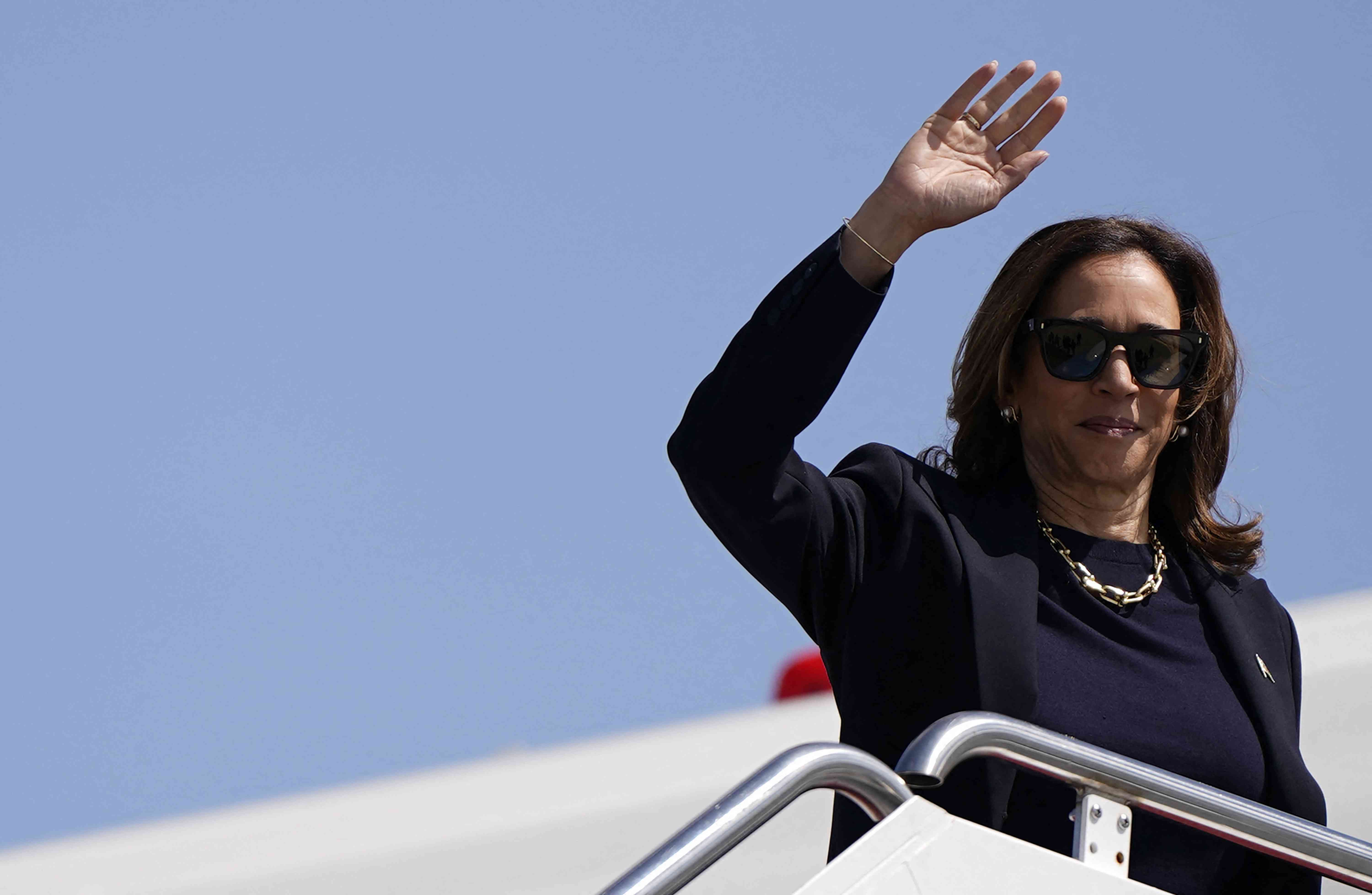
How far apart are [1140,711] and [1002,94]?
91 centimetres

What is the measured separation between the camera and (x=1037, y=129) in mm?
2371

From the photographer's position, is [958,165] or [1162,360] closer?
[958,165]

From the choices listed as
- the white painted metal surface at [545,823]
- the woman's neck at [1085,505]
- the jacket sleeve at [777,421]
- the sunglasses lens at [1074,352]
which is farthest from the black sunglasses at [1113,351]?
the white painted metal surface at [545,823]

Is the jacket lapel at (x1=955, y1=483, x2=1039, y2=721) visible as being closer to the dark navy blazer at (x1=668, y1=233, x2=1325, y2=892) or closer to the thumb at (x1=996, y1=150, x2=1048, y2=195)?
the dark navy blazer at (x1=668, y1=233, x2=1325, y2=892)

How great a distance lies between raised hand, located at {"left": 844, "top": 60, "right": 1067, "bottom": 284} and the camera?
2.12 m

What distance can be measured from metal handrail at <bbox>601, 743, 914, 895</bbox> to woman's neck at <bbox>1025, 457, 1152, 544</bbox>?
2.48ft

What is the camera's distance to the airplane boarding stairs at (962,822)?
163 cm

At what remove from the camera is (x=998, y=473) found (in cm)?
248

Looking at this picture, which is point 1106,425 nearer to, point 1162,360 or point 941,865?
point 1162,360

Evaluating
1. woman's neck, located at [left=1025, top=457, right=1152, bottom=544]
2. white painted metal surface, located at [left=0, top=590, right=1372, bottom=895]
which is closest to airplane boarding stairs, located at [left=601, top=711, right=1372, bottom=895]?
woman's neck, located at [left=1025, top=457, right=1152, bottom=544]

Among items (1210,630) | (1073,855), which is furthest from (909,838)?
(1210,630)

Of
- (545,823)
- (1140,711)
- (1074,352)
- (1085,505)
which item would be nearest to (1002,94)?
(1074,352)

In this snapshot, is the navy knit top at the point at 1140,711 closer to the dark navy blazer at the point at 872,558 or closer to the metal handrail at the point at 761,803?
the dark navy blazer at the point at 872,558

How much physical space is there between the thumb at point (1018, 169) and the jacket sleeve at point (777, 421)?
327 mm
